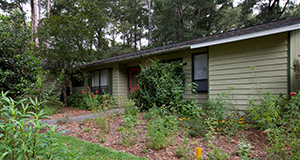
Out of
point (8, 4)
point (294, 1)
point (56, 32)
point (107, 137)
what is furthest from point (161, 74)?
point (8, 4)

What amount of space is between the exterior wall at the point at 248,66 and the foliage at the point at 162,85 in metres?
1.19

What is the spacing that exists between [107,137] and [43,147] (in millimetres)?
2846

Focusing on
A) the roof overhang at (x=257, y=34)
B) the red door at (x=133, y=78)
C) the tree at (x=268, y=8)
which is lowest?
the red door at (x=133, y=78)

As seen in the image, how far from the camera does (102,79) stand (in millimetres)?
11344

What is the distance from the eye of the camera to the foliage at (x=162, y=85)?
612cm

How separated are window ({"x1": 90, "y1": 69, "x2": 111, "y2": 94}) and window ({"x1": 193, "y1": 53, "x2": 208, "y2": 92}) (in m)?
5.65

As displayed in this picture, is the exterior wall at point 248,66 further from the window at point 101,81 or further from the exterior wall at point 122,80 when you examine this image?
the window at point 101,81

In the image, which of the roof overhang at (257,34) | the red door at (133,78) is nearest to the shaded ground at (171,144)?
the roof overhang at (257,34)

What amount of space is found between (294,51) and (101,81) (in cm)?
965

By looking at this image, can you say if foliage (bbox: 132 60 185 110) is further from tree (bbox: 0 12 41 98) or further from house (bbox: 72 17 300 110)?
tree (bbox: 0 12 41 98)

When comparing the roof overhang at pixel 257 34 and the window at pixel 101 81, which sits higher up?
the roof overhang at pixel 257 34

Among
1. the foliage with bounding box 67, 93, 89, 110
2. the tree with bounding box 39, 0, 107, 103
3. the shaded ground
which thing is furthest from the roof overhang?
the foliage with bounding box 67, 93, 89, 110

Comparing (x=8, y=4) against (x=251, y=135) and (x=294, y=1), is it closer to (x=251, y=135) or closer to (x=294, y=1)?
(x=251, y=135)

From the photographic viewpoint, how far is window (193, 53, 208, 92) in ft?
21.7
